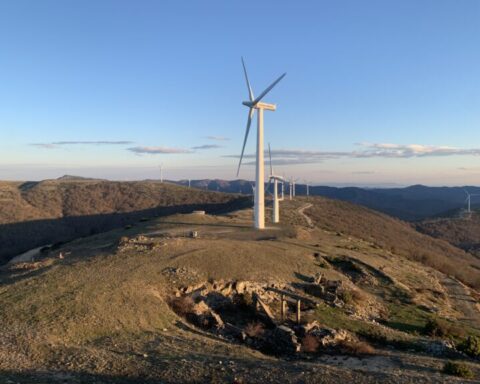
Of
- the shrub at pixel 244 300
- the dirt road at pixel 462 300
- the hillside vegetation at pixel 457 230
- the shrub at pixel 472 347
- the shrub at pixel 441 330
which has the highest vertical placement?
the shrub at pixel 244 300

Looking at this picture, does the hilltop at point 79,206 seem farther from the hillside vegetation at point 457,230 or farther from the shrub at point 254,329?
the shrub at point 254,329

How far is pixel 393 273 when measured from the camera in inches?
1886

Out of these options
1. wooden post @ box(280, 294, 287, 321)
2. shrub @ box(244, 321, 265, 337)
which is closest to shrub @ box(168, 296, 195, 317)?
shrub @ box(244, 321, 265, 337)

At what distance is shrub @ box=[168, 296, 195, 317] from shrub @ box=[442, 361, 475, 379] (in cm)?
1371

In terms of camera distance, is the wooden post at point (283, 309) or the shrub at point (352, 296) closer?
the wooden post at point (283, 309)

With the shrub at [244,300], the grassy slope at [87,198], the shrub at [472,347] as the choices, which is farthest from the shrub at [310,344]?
the grassy slope at [87,198]

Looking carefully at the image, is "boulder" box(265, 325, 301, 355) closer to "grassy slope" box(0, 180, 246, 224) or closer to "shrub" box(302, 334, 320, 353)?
"shrub" box(302, 334, 320, 353)

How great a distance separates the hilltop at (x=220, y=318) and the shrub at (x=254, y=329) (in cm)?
8

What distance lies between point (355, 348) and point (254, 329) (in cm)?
539

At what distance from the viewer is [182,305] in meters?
27.6

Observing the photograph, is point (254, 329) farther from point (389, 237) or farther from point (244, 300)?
point (389, 237)

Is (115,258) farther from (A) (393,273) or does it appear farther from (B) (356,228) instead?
(B) (356,228)

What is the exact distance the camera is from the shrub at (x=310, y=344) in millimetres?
22438

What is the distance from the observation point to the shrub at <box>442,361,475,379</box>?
1906 cm
